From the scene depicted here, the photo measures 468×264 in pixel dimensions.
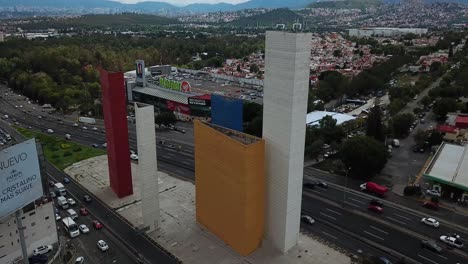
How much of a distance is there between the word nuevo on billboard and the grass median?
1025 inches

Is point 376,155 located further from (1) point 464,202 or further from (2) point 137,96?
(2) point 137,96

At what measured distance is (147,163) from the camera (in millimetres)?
31469

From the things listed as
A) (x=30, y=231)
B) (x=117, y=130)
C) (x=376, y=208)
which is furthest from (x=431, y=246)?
(x=30, y=231)

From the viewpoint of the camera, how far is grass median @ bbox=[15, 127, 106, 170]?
48.6 metres

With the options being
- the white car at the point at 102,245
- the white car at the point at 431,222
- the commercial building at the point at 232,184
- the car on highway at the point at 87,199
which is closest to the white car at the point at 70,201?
the car on highway at the point at 87,199

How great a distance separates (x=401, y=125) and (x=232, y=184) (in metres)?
37.7

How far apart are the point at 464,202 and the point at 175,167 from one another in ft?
106

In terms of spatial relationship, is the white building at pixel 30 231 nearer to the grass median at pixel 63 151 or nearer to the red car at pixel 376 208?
the grass median at pixel 63 151

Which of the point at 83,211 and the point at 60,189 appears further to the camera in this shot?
the point at 60,189

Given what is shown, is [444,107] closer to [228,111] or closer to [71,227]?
[228,111]

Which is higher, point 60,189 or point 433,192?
point 433,192

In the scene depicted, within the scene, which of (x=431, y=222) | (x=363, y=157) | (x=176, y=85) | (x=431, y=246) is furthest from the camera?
(x=176, y=85)

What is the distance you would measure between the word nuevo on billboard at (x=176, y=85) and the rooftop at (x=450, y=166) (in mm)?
46254

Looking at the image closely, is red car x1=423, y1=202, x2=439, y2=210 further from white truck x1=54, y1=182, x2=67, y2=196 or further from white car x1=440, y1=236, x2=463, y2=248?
white truck x1=54, y1=182, x2=67, y2=196
